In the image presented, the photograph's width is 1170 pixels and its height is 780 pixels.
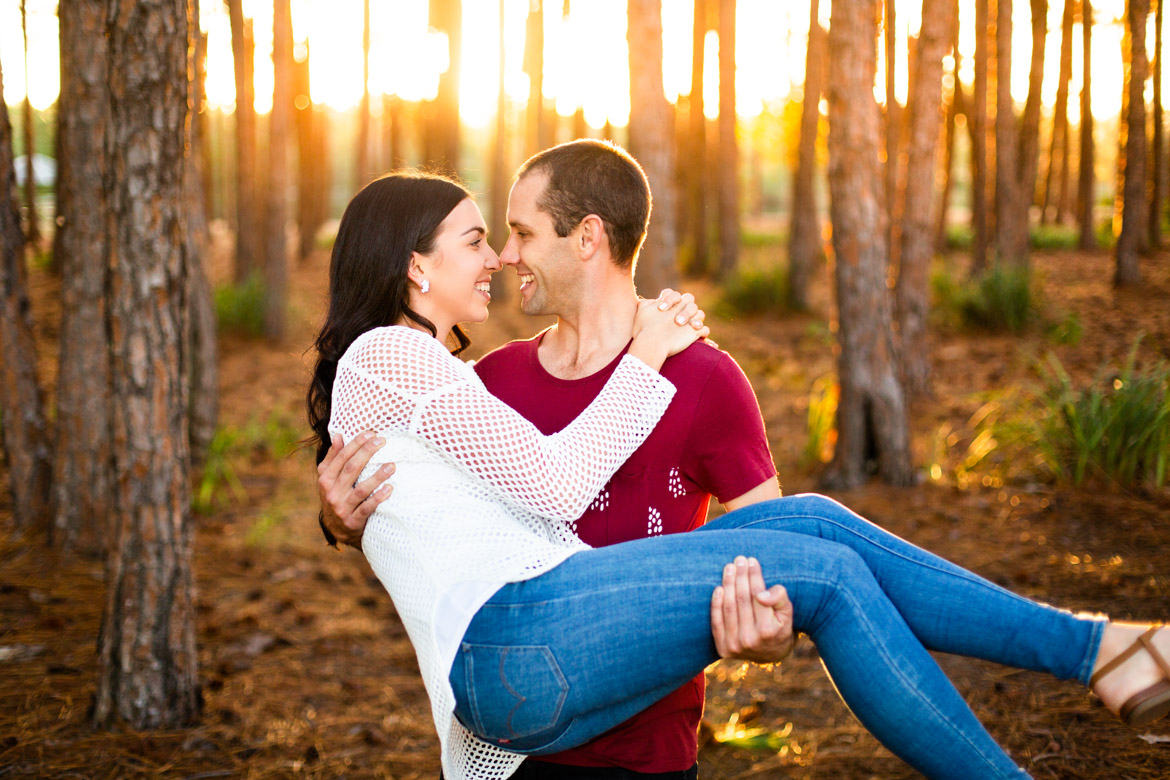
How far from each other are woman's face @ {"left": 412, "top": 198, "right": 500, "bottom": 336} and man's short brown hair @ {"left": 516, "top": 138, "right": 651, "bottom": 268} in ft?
0.69

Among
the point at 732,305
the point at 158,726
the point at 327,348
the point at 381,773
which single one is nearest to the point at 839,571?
the point at 327,348

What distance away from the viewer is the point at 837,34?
5.89 meters

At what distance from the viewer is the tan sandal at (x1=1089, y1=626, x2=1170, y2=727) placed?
1717mm

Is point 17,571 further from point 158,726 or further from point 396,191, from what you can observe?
point 396,191

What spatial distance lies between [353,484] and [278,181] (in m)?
9.34

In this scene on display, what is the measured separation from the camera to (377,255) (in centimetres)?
240

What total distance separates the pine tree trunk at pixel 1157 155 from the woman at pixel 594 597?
1260cm

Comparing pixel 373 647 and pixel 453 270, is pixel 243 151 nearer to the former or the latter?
pixel 373 647

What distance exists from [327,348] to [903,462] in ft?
15.4

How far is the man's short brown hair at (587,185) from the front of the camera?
248 centimetres

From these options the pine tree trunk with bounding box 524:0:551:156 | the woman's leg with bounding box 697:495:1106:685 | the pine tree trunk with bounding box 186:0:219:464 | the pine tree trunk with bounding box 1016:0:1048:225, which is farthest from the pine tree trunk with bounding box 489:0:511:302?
the woman's leg with bounding box 697:495:1106:685

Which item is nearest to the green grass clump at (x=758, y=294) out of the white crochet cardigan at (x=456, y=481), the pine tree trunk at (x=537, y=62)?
the pine tree trunk at (x=537, y=62)

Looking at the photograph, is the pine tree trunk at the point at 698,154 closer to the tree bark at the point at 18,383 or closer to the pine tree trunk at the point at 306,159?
the pine tree trunk at the point at 306,159

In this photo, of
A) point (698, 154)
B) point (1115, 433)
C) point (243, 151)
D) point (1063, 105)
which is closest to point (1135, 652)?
point (1115, 433)
